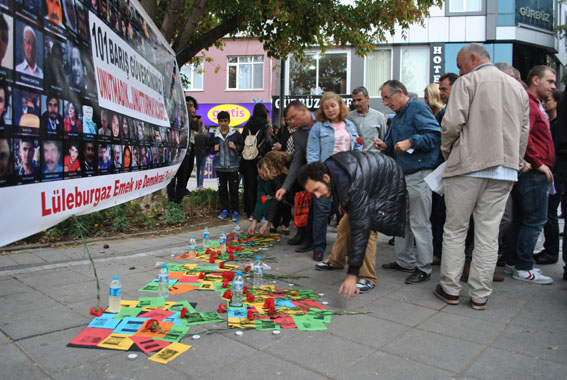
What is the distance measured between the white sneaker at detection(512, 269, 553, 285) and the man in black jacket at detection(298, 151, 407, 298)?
5.08 feet

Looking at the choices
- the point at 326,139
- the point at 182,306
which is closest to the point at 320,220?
the point at 326,139

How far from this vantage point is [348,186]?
141 inches

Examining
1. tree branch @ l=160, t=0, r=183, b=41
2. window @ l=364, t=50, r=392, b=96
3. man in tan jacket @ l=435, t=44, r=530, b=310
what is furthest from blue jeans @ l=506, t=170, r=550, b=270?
window @ l=364, t=50, r=392, b=96

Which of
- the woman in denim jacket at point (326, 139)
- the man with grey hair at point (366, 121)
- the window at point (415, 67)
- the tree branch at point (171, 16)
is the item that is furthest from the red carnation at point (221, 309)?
the window at point (415, 67)

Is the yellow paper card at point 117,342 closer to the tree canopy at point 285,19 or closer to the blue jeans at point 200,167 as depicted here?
the tree canopy at point 285,19

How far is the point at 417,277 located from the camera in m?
4.52

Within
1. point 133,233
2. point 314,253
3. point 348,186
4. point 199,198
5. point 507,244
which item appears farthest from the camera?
point 199,198

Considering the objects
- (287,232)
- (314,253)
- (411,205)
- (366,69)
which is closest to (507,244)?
(411,205)

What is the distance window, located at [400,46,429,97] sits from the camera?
22625mm

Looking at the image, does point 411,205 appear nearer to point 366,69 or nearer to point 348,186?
point 348,186

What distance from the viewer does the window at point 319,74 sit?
935 inches

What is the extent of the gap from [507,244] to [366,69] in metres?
20.0

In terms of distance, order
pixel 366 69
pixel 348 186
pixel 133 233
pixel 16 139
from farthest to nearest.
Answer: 1. pixel 366 69
2. pixel 133 233
3. pixel 348 186
4. pixel 16 139

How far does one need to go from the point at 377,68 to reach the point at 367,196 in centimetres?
2149
